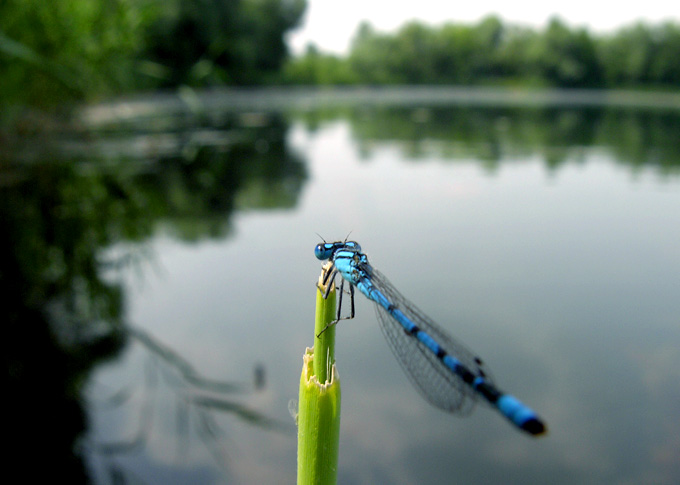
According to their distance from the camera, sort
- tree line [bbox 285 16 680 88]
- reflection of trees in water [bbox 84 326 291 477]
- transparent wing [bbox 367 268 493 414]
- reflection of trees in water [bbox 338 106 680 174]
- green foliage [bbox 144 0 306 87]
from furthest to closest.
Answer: tree line [bbox 285 16 680 88], green foliage [bbox 144 0 306 87], reflection of trees in water [bbox 338 106 680 174], reflection of trees in water [bbox 84 326 291 477], transparent wing [bbox 367 268 493 414]

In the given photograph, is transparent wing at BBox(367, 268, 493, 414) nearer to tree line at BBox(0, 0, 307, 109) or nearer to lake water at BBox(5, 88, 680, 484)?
lake water at BBox(5, 88, 680, 484)

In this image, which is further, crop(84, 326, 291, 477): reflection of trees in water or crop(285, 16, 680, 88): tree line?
crop(285, 16, 680, 88): tree line

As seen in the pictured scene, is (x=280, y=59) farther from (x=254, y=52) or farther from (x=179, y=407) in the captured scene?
(x=179, y=407)

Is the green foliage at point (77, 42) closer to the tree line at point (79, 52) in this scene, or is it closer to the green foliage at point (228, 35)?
the tree line at point (79, 52)

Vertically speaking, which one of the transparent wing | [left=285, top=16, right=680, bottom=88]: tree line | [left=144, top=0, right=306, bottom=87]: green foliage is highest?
[left=285, top=16, right=680, bottom=88]: tree line

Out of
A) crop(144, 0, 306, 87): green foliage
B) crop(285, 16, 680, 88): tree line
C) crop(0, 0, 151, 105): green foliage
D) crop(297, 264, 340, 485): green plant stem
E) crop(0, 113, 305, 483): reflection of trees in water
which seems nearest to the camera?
crop(297, 264, 340, 485): green plant stem

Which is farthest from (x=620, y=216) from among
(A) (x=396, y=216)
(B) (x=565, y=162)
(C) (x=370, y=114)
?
(C) (x=370, y=114)

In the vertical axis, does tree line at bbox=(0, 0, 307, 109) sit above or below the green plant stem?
above

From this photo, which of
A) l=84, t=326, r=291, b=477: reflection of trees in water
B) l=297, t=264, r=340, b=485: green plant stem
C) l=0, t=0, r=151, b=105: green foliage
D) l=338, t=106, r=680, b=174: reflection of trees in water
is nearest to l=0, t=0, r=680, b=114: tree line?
l=0, t=0, r=151, b=105: green foliage
